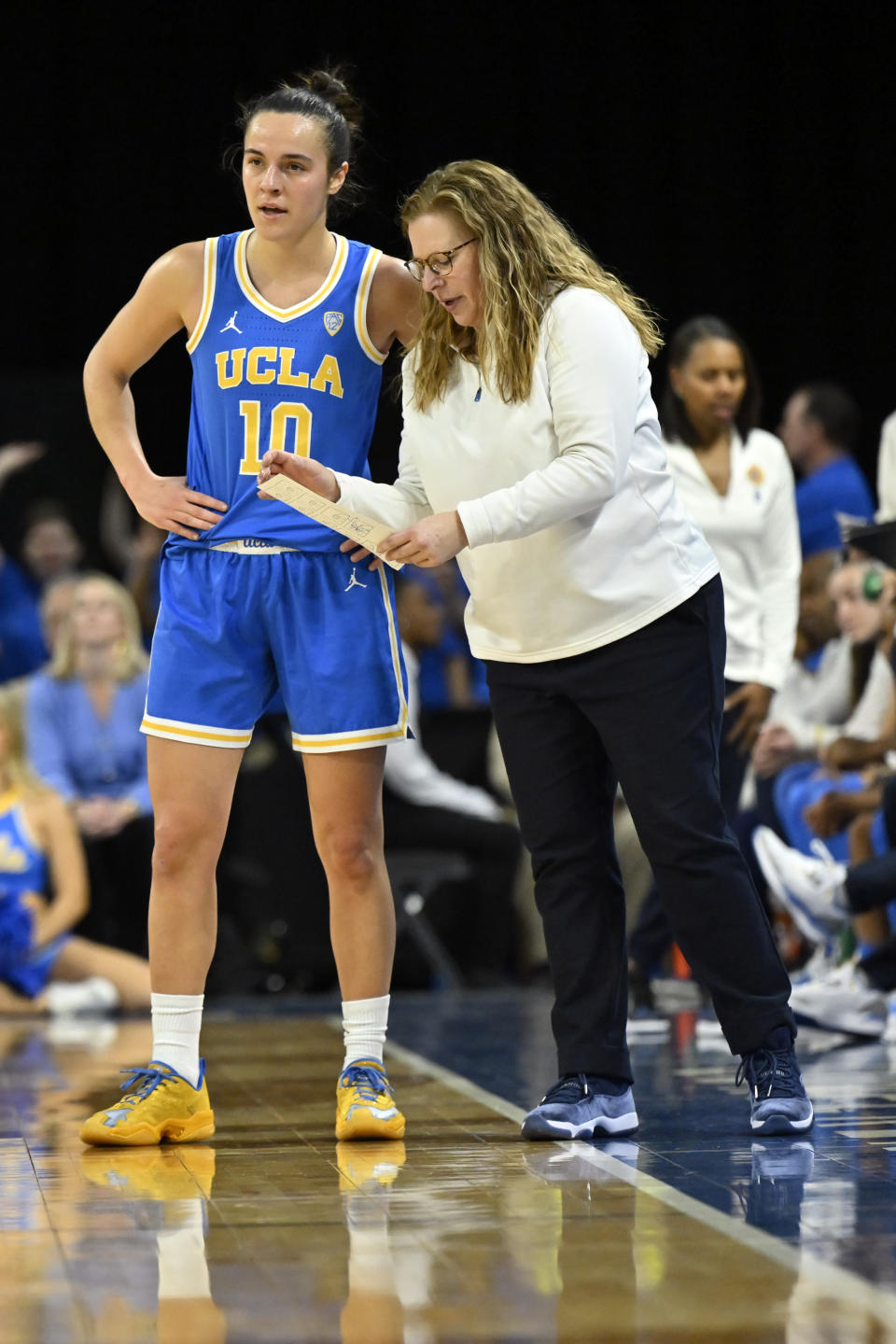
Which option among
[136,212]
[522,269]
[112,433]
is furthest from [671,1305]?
[136,212]

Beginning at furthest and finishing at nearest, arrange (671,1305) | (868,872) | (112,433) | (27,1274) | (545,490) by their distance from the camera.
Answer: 1. (868,872)
2. (112,433)
3. (545,490)
4. (27,1274)
5. (671,1305)

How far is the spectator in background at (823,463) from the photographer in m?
6.14

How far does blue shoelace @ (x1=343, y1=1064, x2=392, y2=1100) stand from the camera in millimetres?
2709

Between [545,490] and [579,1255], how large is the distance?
1007mm

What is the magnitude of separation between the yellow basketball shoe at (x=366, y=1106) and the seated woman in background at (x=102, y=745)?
3021mm

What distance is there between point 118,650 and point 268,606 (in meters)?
3.26

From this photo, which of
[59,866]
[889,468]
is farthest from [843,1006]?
[59,866]

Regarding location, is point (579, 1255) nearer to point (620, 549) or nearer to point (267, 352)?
point (620, 549)

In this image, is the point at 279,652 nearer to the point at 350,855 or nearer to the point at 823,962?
the point at 350,855

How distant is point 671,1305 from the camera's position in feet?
5.49

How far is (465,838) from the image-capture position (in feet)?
19.0

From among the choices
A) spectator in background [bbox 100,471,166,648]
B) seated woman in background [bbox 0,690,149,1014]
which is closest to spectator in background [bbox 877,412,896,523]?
seated woman in background [bbox 0,690,149,1014]

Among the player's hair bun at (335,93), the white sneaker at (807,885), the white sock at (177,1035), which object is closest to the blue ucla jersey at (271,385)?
the player's hair bun at (335,93)

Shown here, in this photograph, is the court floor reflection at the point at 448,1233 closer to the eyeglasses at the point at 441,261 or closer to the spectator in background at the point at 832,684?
the eyeglasses at the point at 441,261
